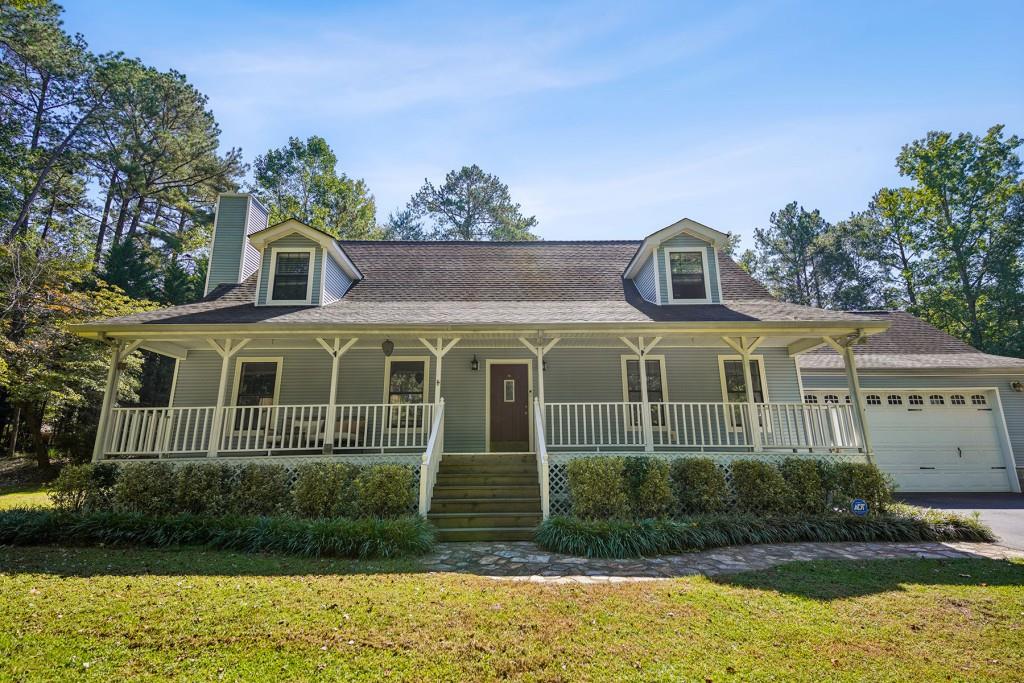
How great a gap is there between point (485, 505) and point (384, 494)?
1.71 meters

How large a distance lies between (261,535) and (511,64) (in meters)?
8.39

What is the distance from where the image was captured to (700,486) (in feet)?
25.1

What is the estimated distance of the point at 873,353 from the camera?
12.9 metres

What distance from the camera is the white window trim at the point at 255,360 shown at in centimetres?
1059

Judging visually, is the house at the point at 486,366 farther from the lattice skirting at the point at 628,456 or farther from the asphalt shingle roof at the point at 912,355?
the asphalt shingle roof at the point at 912,355

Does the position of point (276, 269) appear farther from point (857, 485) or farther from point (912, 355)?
point (912, 355)

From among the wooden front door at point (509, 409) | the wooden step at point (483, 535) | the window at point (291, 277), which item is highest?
the window at point (291, 277)

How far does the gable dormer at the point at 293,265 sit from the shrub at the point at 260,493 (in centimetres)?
431

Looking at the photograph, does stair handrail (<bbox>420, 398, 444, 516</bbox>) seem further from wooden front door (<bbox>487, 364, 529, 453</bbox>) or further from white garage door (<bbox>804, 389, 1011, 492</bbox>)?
white garage door (<bbox>804, 389, 1011, 492</bbox>)

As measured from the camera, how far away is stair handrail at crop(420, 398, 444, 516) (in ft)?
24.0

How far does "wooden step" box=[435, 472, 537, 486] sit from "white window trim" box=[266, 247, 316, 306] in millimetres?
5401

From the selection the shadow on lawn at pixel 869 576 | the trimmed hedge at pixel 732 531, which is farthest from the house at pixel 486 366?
the shadow on lawn at pixel 869 576

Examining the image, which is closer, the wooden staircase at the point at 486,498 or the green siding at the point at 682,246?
the wooden staircase at the point at 486,498

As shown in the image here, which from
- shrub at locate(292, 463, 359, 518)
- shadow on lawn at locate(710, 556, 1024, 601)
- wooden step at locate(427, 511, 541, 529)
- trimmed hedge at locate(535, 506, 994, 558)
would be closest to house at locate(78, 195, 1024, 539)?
wooden step at locate(427, 511, 541, 529)
